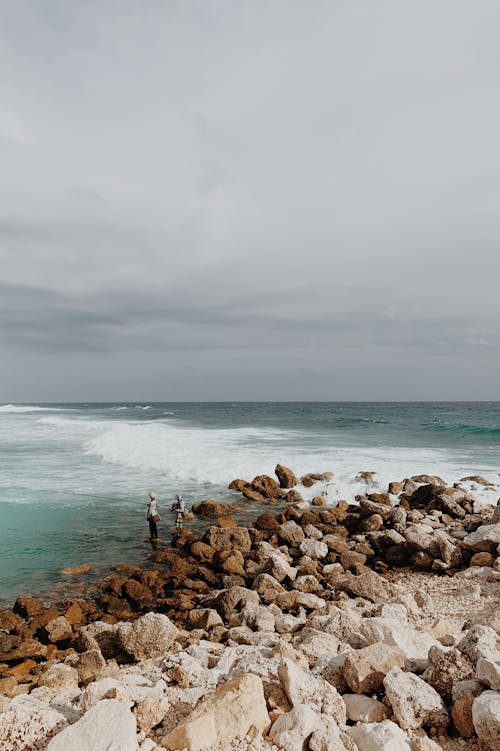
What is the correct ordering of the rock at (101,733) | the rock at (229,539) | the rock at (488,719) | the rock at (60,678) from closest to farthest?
the rock at (101,733) → the rock at (488,719) → the rock at (60,678) → the rock at (229,539)

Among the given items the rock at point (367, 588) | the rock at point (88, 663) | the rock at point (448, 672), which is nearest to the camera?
the rock at point (448, 672)

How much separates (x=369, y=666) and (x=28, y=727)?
2.99m

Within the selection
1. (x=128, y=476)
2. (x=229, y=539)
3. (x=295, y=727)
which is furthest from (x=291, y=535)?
(x=128, y=476)

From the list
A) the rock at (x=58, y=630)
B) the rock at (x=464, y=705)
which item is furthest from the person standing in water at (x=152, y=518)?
the rock at (x=464, y=705)

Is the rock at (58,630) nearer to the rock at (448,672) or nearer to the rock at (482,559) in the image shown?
the rock at (448,672)

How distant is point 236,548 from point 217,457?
13675mm

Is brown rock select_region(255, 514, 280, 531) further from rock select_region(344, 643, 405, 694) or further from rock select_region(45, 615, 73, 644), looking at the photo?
Result: rock select_region(344, 643, 405, 694)

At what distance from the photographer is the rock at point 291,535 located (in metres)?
12.2

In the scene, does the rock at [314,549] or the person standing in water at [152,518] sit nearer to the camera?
the rock at [314,549]

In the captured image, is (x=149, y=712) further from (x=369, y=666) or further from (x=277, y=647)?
(x=369, y=666)

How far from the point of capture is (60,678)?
613 centimetres

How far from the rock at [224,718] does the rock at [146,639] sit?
2.70 metres

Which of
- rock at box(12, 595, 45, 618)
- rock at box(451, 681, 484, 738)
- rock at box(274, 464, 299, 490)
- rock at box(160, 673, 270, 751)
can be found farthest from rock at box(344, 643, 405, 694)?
rock at box(274, 464, 299, 490)

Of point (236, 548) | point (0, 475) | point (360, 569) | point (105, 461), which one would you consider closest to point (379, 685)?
point (360, 569)
